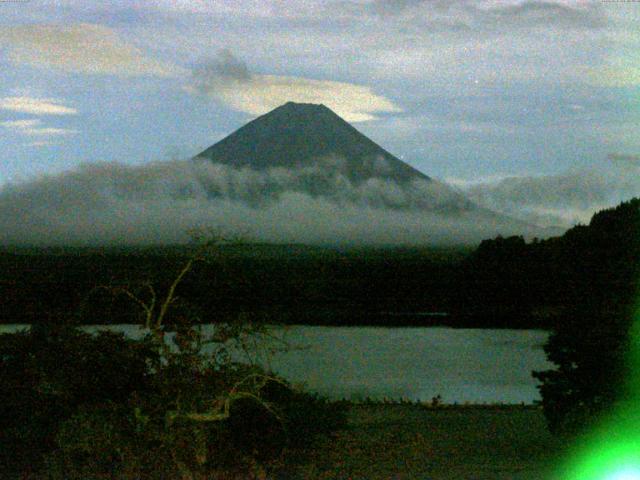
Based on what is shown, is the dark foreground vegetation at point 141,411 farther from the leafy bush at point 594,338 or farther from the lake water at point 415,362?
the lake water at point 415,362

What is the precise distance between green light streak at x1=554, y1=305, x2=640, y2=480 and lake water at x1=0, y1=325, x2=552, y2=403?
15.3 feet

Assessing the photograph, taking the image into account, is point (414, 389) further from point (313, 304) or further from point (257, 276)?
point (313, 304)

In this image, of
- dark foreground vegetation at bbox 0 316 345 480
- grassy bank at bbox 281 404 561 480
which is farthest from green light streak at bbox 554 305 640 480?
dark foreground vegetation at bbox 0 316 345 480

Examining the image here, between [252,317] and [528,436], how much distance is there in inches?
171

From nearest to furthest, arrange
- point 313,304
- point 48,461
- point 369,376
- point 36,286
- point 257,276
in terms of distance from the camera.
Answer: point 48,461
point 369,376
point 36,286
point 257,276
point 313,304

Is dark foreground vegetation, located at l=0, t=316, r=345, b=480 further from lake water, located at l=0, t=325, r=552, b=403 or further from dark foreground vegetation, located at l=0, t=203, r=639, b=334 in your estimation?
lake water, located at l=0, t=325, r=552, b=403

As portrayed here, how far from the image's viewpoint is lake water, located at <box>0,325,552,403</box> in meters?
18.6

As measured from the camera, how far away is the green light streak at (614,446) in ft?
27.3

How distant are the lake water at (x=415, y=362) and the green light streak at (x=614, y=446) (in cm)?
468

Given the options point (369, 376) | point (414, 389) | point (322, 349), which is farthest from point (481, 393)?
point (322, 349)

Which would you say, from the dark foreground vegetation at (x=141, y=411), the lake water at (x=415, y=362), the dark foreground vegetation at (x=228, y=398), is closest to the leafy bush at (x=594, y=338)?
the dark foreground vegetation at (x=228, y=398)

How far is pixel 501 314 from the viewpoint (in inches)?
1558

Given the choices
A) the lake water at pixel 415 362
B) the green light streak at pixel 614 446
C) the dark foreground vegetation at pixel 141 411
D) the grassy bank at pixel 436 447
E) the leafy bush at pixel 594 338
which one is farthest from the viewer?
the lake water at pixel 415 362

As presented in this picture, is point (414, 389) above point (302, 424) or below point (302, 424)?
below
